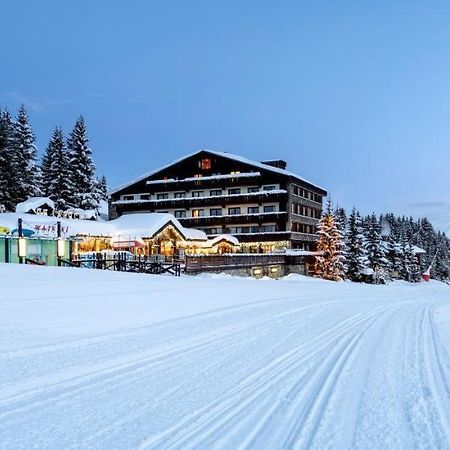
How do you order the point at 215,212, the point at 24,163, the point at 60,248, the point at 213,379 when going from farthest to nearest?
the point at 215,212 < the point at 24,163 < the point at 60,248 < the point at 213,379

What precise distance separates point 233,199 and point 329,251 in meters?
13.6

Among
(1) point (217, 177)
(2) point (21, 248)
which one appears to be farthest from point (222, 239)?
(2) point (21, 248)

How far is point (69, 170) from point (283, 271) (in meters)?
28.4

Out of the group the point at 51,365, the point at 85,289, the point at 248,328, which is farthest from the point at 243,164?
the point at 51,365

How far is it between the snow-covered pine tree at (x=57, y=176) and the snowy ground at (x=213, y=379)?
47026mm

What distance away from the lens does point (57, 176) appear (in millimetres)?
60156

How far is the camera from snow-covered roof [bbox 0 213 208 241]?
37.5m

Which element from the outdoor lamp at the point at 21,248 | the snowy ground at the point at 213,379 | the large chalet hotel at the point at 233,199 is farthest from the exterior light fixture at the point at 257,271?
the snowy ground at the point at 213,379

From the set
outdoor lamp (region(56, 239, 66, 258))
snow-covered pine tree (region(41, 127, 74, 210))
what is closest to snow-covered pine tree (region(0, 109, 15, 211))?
snow-covered pine tree (region(41, 127, 74, 210))

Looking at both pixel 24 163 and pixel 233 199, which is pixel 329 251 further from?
pixel 24 163

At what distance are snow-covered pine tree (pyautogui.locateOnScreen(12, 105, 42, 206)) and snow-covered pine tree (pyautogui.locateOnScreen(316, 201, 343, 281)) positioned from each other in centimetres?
3288

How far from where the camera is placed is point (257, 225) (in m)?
61.7

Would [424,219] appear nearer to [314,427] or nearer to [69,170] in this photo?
[69,170]

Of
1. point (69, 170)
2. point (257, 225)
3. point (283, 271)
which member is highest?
point (69, 170)
